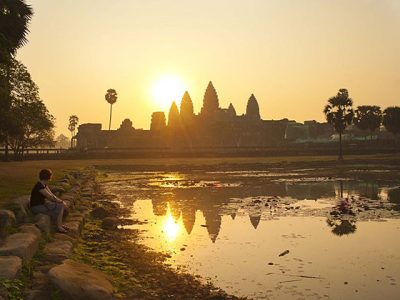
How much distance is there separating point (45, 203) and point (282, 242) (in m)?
5.90

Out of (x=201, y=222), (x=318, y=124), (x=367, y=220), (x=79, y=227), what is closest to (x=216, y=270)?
(x=79, y=227)

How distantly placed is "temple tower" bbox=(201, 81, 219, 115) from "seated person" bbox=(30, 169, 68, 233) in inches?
5575

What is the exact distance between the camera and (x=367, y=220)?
14797 millimetres

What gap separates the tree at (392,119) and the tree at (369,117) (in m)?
2.08

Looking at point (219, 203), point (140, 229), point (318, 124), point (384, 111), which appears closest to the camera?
point (140, 229)

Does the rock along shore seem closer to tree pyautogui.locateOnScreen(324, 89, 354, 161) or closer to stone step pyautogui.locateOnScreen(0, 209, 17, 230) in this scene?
stone step pyautogui.locateOnScreen(0, 209, 17, 230)

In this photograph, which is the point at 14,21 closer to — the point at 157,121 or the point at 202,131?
the point at 202,131

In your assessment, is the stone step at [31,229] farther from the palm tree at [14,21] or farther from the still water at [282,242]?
the palm tree at [14,21]

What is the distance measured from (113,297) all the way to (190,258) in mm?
3545

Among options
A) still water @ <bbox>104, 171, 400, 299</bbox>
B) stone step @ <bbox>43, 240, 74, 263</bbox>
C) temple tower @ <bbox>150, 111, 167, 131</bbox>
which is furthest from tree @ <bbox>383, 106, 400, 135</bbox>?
stone step @ <bbox>43, 240, 74, 263</bbox>

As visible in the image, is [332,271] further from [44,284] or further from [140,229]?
[140,229]

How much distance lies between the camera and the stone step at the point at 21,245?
7.33m

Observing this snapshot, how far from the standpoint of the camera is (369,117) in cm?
9912

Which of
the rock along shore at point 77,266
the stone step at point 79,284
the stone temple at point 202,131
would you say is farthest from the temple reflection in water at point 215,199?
the stone temple at point 202,131
